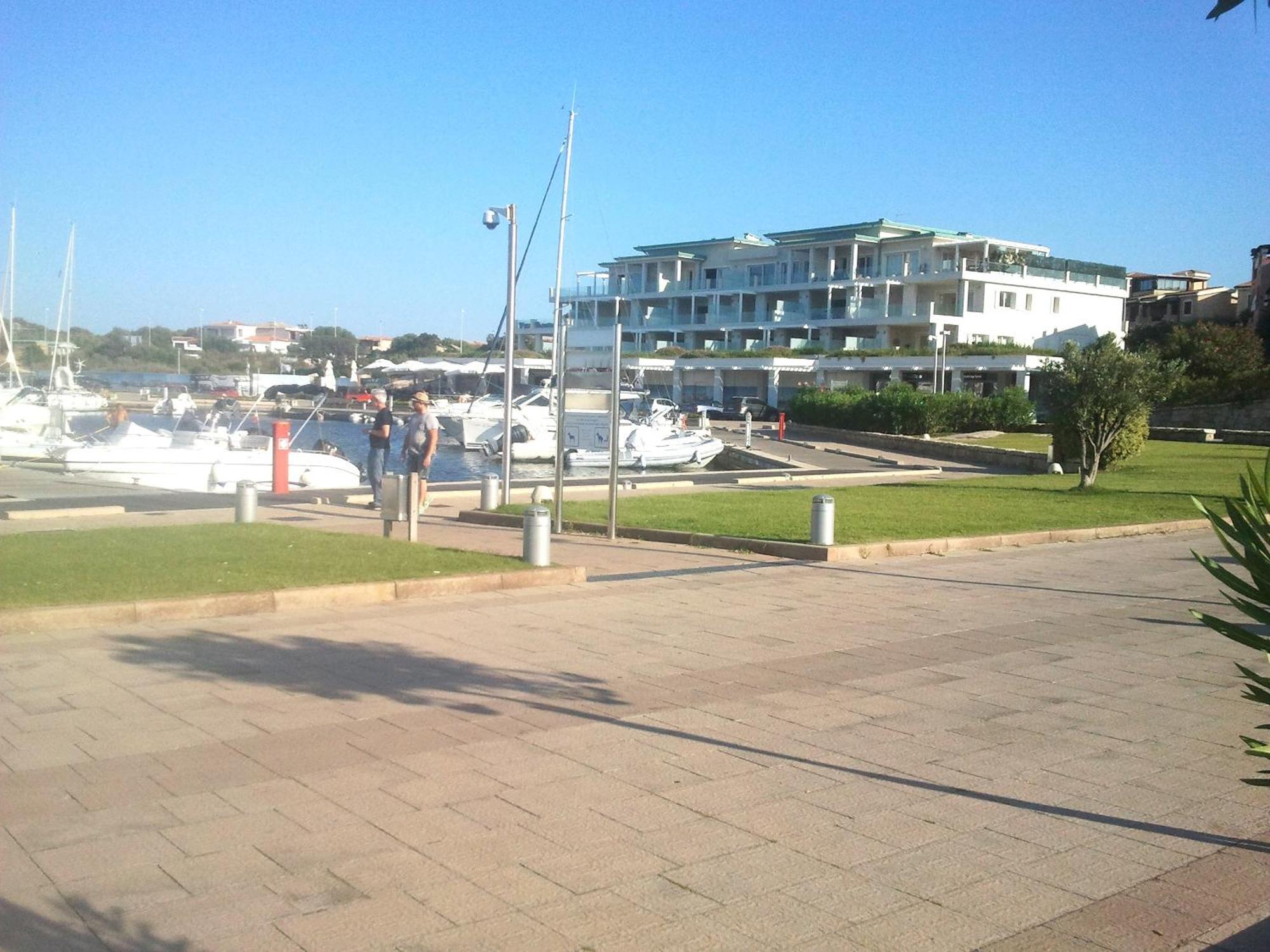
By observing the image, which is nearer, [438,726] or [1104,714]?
[438,726]

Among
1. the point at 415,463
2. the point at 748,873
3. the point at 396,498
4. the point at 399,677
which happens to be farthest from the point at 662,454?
the point at 748,873

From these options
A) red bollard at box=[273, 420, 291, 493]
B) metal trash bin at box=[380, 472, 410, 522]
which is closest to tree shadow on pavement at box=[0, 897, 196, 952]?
metal trash bin at box=[380, 472, 410, 522]

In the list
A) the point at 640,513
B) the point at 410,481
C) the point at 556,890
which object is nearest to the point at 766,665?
the point at 556,890

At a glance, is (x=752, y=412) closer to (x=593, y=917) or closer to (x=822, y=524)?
(x=822, y=524)

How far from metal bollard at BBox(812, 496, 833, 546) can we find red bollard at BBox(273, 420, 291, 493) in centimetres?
1173

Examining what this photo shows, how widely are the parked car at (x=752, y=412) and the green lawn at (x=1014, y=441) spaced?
64.4ft

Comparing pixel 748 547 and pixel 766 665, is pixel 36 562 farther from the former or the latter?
pixel 748 547

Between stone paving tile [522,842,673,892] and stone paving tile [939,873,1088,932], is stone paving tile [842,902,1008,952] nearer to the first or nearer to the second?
stone paving tile [939,873,1088,932]

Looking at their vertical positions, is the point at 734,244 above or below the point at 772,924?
above

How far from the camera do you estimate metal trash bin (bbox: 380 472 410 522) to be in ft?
47.0

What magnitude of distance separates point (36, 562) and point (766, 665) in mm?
7056

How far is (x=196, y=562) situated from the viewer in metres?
11.6

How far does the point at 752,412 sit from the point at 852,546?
173ft

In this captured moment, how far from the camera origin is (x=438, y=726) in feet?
23.1
